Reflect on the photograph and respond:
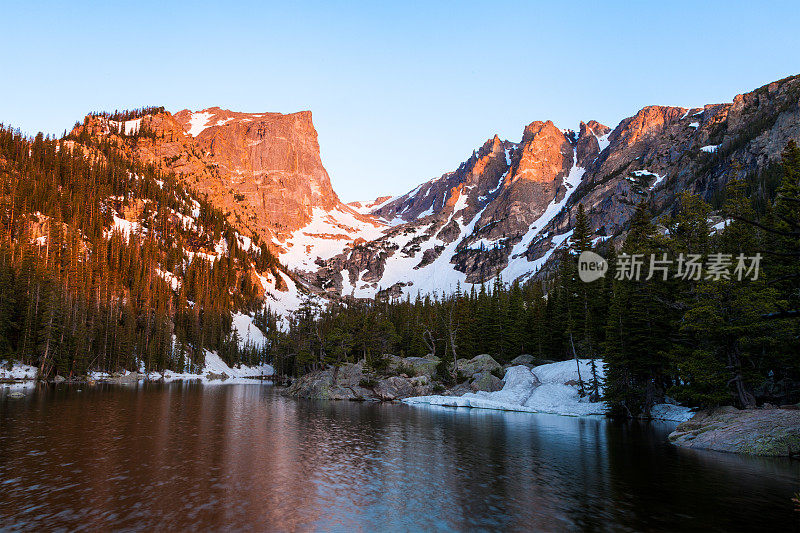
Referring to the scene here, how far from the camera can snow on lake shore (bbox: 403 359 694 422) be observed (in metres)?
49.6

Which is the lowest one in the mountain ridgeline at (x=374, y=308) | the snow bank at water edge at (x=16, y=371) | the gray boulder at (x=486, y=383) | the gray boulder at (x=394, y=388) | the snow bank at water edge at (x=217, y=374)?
the snow bank at water edge at (x=217, y=374)

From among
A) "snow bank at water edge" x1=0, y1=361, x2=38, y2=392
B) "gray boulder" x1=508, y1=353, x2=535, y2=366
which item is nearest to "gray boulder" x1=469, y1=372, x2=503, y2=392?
"gray boulder" x1=508, y1=353, x2=535, y2=366

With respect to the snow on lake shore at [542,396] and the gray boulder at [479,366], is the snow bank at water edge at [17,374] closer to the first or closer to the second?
the snow on lake shore at [542,396]

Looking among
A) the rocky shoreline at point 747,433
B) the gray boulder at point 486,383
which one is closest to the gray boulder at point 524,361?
the gray boulder at point 486,383

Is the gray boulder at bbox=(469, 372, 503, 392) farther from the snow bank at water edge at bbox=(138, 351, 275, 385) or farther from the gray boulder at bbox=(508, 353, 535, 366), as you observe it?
the snow bank at water edge at bbox=(138, 351, 275, 385)

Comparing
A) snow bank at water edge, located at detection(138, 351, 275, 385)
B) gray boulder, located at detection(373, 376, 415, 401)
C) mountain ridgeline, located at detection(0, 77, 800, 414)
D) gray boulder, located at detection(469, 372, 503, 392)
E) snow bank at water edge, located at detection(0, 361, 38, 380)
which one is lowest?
snow bank at water edge, located at detection(138, 351, 275, 385)

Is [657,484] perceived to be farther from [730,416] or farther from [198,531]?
[198,531]

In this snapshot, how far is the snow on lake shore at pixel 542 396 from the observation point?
4956cm

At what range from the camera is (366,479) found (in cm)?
2012

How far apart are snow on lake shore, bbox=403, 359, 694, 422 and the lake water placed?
1371 cm

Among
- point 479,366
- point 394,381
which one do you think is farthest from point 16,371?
point 479,366

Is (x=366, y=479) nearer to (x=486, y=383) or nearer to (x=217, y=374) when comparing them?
(x=486, y=383)

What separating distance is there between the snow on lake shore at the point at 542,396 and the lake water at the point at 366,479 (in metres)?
13.7

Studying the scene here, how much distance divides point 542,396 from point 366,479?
40238mm
